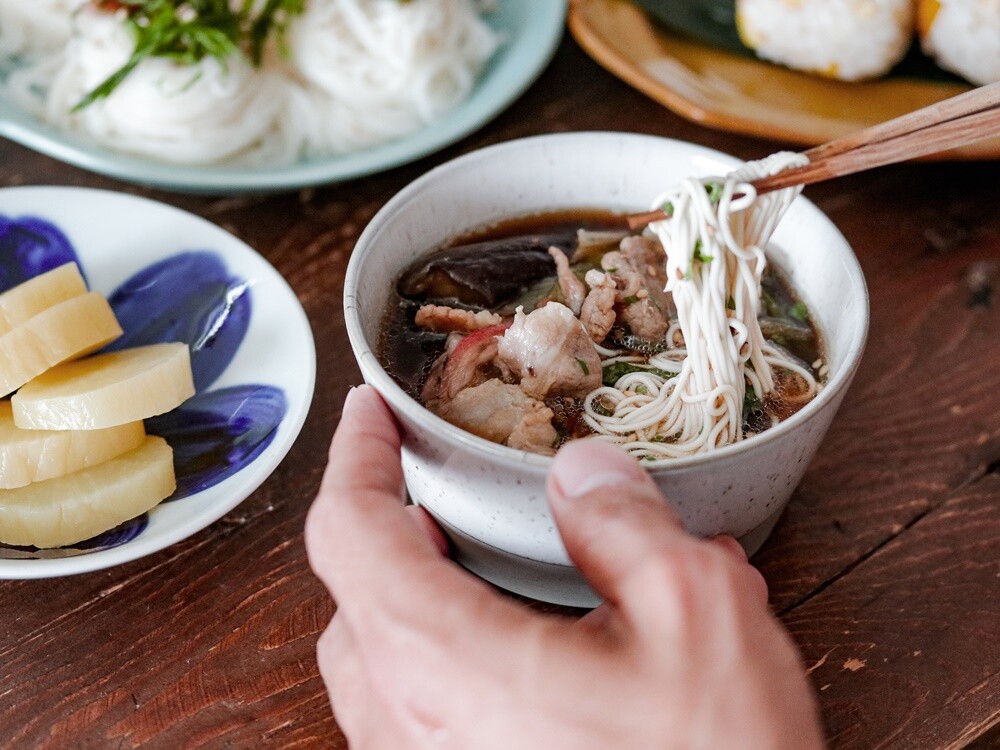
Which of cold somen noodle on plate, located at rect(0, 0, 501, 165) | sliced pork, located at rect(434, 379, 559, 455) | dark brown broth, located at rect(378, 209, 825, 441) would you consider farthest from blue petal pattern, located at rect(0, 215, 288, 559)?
cold somen noodle on plate, located at rect(0, 0, 501, 165)

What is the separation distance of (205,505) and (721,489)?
2.35 feet

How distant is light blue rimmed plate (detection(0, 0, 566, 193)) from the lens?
6.40 feet

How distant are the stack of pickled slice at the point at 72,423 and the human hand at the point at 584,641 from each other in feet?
1.59

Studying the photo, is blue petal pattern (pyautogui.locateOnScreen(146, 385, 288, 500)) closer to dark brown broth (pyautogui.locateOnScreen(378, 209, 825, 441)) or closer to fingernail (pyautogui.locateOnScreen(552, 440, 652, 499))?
dark brown broth (pyautogui.locateOnScreen(378, 209, 825, 441))

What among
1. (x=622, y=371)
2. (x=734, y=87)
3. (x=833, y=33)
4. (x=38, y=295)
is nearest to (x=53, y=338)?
(x=38, y=295)

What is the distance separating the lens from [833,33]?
2184 millimetres

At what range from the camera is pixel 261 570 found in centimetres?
141

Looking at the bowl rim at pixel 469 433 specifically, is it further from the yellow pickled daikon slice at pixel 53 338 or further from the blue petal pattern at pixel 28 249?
the blue petal pattern at pixel 28 249

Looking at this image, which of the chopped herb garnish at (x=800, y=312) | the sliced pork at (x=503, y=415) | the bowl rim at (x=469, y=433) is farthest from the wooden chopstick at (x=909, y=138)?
the sliced pork at (x=503, y=415)

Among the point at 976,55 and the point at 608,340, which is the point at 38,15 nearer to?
the point at 608,340

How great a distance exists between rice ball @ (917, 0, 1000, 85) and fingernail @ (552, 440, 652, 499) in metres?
1.71

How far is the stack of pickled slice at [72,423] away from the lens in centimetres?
130

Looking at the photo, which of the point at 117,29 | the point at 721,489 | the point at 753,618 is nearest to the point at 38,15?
the point at 117,29

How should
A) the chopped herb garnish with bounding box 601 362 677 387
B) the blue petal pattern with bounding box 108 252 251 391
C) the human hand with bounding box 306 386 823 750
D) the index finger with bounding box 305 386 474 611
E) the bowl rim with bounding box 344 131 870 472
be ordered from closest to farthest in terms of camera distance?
the human hand with bounding box 306 386 823 750
the index finger with bounding box 305 386 474 611
the bowl rim with bounding box 344 131 870 472
the chopped herb garnish with bounding box 601 362 677 387
the blue petal pattern with bounding box 108 252 251 391
